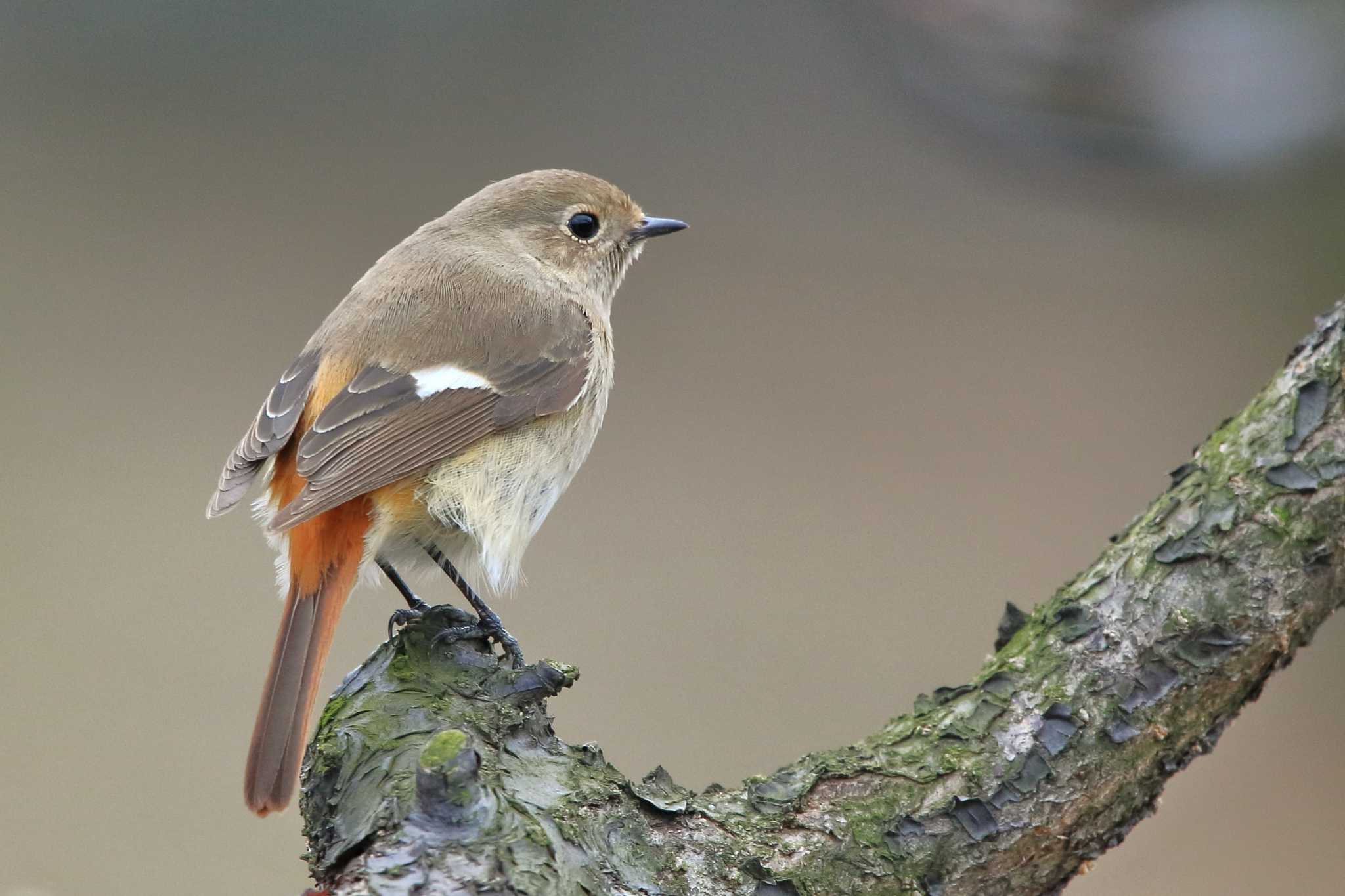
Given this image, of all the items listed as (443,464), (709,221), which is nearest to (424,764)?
(443,464)

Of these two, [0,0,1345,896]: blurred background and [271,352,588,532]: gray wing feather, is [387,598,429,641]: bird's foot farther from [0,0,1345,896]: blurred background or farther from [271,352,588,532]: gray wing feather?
[0,0,1345,896]: blurred background

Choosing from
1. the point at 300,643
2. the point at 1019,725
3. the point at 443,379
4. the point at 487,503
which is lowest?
the point at 1019,725

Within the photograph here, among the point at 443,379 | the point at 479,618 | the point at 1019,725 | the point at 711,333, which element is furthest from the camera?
the point at 711,333

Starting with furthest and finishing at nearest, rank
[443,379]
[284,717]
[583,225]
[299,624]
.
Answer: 1. [583,225]
2. [443,379]
3. [299,624]
4. [284,717]

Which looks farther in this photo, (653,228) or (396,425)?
(653,228)

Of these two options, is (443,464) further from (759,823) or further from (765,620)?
(765,620)

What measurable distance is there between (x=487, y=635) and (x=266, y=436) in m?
0.63

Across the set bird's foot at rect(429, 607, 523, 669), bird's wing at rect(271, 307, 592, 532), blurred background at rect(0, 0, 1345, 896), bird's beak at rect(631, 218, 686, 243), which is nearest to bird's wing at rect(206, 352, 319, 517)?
bird's wing at rect(271, 307, 592, 532)

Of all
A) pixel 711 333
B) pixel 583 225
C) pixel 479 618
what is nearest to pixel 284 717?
pixel 479 618

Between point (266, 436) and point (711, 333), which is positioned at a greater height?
point (711, 333)

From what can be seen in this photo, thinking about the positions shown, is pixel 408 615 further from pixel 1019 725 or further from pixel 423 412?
pixel 1019 725

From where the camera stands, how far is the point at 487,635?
245 centimetres

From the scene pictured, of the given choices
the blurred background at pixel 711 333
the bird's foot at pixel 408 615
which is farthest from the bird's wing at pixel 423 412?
the blurred background at pixel 711 333

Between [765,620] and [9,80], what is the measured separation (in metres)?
3.94
